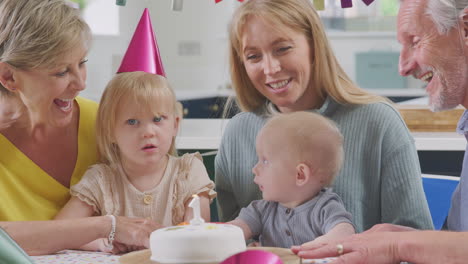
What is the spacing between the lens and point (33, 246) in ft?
4.94

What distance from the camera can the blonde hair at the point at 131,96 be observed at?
1639 mm

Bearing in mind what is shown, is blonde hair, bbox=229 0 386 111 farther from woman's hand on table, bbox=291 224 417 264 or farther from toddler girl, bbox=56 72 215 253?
woman's hand on table, bbox=291 224 417 264

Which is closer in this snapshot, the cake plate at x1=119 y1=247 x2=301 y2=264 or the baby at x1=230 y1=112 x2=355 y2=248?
the cake plate at x1=119 y1=247 x2=301 y2=264

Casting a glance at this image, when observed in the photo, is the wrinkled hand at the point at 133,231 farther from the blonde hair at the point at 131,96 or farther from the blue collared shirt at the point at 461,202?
the blue collared shirt at the point at 461,202

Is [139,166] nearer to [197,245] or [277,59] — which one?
[277,59]

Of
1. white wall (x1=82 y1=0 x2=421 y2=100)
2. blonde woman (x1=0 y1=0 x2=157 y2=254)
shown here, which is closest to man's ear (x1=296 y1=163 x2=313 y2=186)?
blonde woman (x1=0 y1=0 x2=157 y2=254)

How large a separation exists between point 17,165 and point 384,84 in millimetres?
4738

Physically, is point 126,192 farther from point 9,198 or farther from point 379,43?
point 379,43

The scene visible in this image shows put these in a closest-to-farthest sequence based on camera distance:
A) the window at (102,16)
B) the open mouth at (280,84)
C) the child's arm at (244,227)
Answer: the child's arm at (244,227) < the open mouth at (280,84) < the window at (102,16)

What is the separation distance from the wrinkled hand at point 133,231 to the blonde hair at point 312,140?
35 centimetres

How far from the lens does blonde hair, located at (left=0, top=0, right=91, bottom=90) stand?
1629 millimetres

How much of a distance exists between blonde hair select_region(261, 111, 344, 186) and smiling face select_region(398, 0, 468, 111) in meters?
0.23

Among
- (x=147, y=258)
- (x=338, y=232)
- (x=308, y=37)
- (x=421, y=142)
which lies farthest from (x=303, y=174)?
(x=421, y=142)

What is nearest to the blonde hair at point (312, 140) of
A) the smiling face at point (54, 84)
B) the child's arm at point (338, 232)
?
the child's arm at point (338, 232)
